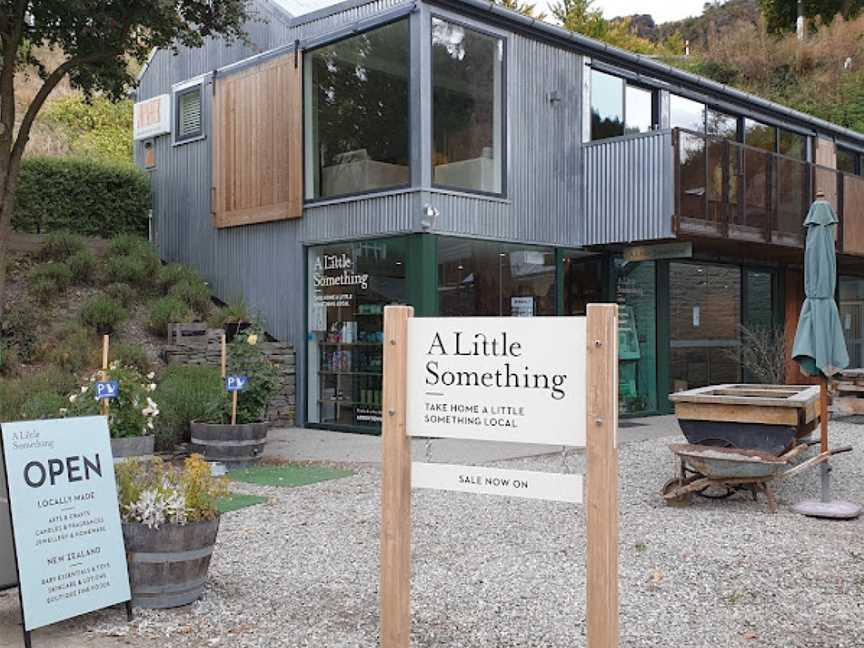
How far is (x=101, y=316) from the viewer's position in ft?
41.4

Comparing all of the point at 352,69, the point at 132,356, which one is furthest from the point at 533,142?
the point at 132,356

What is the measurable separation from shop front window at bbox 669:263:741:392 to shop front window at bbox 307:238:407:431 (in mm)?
5876

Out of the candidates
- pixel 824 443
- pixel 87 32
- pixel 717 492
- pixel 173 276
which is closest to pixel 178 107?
pixel 173 276

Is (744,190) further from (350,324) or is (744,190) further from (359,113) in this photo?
(350,324)

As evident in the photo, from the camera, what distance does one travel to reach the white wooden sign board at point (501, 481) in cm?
352

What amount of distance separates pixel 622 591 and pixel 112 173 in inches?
554

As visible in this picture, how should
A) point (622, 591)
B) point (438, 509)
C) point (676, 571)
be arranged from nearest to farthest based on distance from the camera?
1. point (622, 591)
2. point (676, 571)
3. point (438, 509)

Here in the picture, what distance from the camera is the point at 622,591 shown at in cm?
483

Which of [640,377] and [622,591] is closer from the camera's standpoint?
[622,591]

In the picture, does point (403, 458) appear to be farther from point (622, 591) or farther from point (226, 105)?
→ point (226, 105)

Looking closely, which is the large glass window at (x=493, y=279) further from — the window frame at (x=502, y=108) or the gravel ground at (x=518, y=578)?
the gravel ground at (x=518, y=578)

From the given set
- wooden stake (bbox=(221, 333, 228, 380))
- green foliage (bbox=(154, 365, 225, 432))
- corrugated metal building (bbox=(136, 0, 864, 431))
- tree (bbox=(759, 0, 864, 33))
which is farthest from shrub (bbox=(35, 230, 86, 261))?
tree (bbox=(759, 0, 864, 33))

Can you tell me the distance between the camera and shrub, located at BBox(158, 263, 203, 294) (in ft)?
46.6

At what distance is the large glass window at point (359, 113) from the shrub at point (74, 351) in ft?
12.1
